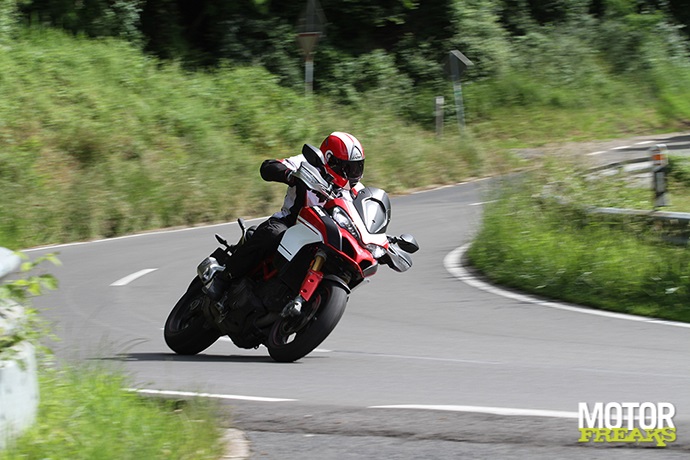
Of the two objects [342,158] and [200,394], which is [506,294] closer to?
[342,158]

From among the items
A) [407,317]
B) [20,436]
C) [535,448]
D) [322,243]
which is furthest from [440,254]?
[20,436]

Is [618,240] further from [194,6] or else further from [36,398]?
[194,6]

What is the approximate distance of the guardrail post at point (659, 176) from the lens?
12.5 meters

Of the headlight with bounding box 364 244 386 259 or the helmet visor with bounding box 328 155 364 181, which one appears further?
the helmet visor with bounding box 328 155 364 181

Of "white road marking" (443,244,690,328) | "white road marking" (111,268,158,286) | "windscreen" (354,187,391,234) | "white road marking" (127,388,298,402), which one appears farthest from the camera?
"white road marking" (111,268,158,286)

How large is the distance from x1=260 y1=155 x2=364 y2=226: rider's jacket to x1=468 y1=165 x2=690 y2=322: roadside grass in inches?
147

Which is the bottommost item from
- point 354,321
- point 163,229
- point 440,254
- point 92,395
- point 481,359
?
point 163,229

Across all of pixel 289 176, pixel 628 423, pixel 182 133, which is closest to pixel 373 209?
pixel 289 176

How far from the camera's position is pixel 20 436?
15.7 feet

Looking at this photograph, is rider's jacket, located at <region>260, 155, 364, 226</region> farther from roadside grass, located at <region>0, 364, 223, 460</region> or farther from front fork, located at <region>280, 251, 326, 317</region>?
roadside grass, located at <region>0, 364, 223, 460</region>

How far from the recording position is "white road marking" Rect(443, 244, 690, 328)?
10.1 meters

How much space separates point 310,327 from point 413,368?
0.79m

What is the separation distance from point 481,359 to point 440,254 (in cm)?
678

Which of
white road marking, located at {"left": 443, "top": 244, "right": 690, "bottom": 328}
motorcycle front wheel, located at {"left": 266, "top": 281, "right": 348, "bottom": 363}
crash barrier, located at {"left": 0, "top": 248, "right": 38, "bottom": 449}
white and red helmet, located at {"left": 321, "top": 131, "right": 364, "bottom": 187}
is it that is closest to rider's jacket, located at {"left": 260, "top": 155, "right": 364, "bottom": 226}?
white and red helmet, located at {"left": 321, "top": 131, "right": 364, "bottom": 187}
